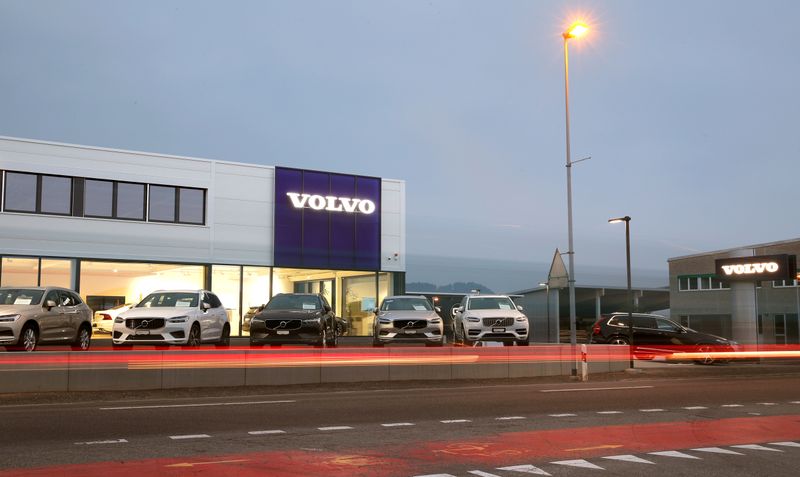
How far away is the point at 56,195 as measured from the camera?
32062mm

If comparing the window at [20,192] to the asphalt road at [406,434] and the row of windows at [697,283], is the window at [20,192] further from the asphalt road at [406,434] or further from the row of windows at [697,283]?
the row of windows at [697,283]

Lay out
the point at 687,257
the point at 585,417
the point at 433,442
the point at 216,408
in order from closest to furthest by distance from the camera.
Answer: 1. the point at 433,442
2. the point at 585,417
3. the point at 216,408
4. the point at 687,257

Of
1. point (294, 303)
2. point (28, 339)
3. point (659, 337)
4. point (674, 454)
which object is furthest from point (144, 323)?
point (659, 337)

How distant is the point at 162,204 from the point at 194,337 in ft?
47.1

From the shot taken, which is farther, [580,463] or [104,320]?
[104,320]

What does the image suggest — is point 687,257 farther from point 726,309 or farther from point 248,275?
point 248,275

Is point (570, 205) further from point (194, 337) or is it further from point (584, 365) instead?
point (194, 337)

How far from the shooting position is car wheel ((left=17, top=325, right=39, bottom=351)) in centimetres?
1939

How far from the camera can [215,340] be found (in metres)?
22.6

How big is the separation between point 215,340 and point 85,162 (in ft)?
45.8

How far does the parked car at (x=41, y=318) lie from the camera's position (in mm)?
19234

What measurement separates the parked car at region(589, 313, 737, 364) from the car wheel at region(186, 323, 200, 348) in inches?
627

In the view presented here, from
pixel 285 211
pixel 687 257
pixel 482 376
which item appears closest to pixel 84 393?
pixel 482 376

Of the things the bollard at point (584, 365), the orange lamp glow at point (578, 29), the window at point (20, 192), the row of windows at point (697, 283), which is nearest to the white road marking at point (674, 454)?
the bollard at point (584, 365)
